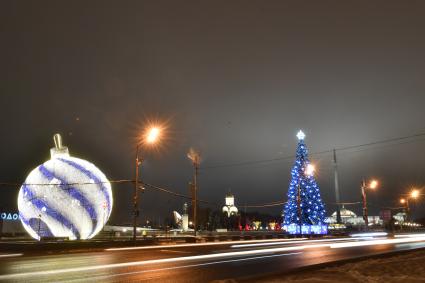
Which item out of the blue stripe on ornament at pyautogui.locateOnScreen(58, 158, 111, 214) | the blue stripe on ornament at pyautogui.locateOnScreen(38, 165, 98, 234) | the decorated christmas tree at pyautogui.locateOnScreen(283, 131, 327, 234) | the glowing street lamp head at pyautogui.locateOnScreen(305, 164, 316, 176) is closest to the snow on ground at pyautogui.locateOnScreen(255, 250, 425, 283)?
the blue stripe on ornament at pyautogui.locateOnScreen(58, 158, 111, 214)

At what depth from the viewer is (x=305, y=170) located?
204 feet

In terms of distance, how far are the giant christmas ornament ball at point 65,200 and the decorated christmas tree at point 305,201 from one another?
30.5 m

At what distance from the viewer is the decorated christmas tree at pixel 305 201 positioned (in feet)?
206

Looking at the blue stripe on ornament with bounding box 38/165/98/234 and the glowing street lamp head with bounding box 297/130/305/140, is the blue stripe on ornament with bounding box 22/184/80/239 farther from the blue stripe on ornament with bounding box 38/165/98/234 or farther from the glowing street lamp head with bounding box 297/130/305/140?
the glowing street lamp head with bounding box 297/130/305/140

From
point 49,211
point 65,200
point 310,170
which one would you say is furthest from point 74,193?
point 310,170

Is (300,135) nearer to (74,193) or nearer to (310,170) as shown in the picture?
(310,170)

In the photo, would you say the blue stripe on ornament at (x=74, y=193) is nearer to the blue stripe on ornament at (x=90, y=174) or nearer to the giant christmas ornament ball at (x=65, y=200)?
the giant christmas ornament ball at (x=65, y=200)

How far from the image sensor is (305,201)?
Result: 63750mm

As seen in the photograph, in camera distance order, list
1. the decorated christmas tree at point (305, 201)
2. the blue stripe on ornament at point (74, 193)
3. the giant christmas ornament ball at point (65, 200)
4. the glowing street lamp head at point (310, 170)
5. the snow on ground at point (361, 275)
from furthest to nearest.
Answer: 1. the decorated christmas tree at point (305, 201)
2. the glowing street lamp head at point (310, 170)
3. the giant christmas ornament ball at point (65, 200)
4. the blue stripe on ornament at point (74, 193)
5. the snow on ground at point (361, 275)

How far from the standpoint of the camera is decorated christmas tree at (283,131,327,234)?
62.7 metres

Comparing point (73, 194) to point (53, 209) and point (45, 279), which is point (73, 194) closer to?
point (53, 209)

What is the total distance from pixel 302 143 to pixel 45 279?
56606 millimetres

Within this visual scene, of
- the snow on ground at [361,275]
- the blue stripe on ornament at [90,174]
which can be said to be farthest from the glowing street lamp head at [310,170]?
the snow on ground at [361,275]

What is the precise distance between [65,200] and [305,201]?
119 ft
